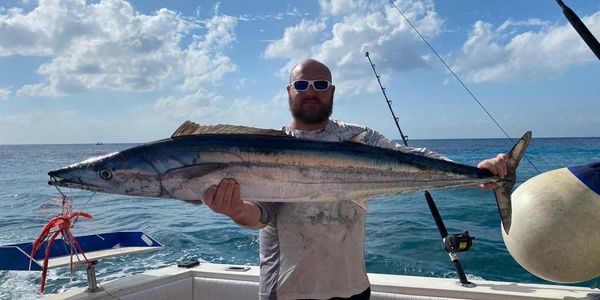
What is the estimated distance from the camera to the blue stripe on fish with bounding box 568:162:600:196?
425 centimetres

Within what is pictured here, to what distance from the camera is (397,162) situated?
310 centimetres

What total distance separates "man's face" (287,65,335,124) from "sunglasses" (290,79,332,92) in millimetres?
17

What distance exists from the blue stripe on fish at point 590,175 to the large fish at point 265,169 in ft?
5.51

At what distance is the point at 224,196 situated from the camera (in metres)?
2.81

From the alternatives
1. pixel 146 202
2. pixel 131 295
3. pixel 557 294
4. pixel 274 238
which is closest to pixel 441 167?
pixel 274 238

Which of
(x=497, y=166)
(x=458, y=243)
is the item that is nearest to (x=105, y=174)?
(x=497, y=166)

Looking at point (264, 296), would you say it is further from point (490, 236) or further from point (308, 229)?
point (490, 236)

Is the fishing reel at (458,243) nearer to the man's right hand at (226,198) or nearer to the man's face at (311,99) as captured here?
the man's face at (311,99)

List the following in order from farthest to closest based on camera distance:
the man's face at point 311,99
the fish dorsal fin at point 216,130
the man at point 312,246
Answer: the man's face at point 311,99
the man at point 312,246
the fish dorsal fin at point 216,130

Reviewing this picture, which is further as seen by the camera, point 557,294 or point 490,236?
point 490,236

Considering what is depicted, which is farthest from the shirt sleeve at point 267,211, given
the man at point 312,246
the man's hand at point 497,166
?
the man's hand at point 497,166

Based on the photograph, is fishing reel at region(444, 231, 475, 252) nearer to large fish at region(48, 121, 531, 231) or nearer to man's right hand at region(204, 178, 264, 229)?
large fish at region(48, 121, 531, 231)

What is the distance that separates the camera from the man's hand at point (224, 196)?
2799mm

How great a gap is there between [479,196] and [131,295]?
18485 millimetres
